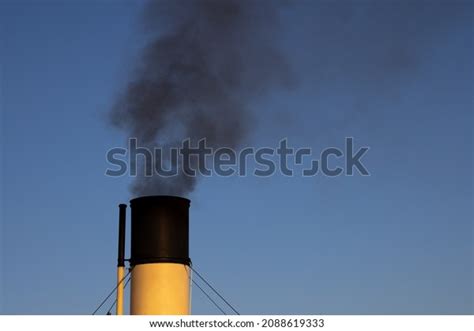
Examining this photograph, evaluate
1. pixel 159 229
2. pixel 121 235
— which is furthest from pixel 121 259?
pixel 159 229

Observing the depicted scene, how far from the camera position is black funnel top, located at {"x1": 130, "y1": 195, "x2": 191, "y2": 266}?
12680 millimetres

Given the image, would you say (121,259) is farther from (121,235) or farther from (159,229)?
(159,229)

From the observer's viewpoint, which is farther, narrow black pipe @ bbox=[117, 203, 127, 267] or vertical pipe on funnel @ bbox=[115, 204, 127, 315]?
narrow black pipe @ bbox=[117, 203, 127, 267]

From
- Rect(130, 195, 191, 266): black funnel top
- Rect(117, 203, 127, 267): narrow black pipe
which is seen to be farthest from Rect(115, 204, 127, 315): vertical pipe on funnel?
Rect(130, 195, 191, 266): black funnel top

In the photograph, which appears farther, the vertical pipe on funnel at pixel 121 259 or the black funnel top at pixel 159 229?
the vertical pipe on funnel at pixel 121 259

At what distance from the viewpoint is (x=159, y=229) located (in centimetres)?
1266

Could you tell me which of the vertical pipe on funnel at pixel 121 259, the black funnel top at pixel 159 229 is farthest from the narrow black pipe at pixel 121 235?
the black funnel top at pixel 159 229

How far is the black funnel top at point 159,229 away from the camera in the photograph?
12.7 m

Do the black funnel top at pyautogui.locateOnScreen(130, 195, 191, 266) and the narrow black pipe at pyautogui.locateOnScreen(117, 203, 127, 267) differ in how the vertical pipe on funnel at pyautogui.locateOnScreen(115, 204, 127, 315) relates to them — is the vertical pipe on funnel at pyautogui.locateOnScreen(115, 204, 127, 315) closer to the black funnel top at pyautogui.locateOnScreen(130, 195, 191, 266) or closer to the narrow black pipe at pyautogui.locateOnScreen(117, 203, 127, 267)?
the narrow black pipe at pyautogui.locateOnScreen(117, 203, 127, 267)

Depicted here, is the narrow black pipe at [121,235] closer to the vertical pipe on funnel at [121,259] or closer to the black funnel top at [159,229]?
the vertical pipe on funnel at [121,259]

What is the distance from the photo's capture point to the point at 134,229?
12906 mm
